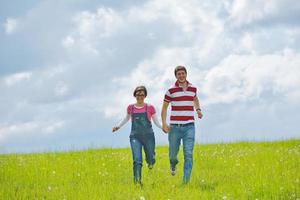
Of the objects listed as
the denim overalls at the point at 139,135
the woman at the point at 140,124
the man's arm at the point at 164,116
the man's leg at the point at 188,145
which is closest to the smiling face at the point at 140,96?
the woman at the point at 140,124

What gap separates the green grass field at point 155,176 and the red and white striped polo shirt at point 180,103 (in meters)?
1.53

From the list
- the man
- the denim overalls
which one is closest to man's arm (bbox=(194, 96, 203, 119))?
the man

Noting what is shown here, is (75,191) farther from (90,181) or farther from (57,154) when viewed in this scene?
(57,154)

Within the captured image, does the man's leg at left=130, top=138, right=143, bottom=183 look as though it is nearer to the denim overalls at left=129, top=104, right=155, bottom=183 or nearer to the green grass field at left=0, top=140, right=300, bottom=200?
the denim overalls at left=129, top=104, right=155, bottom=183

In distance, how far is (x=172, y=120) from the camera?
11.6 m

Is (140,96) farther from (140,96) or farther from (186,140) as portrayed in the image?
(186,140)

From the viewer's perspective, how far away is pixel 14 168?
50.1 feet

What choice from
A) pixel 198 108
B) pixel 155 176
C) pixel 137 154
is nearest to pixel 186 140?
pixel 198 108

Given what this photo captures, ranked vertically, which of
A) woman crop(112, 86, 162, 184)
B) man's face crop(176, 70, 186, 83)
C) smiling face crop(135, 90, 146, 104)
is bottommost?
woman crop(112, 86, 162, 184)

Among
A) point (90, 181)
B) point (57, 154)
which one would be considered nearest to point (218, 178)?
point (90, 181)

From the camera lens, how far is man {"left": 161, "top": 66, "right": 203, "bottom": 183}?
11.4 m

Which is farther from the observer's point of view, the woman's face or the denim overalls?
the denim overalls

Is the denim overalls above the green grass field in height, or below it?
above

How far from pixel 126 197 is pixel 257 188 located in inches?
110
